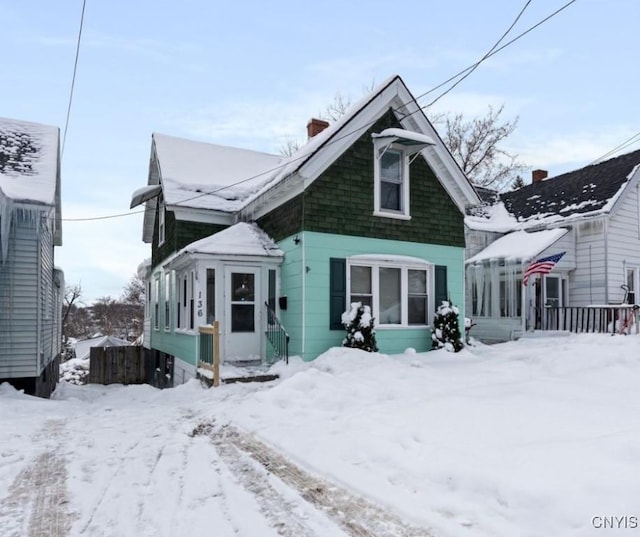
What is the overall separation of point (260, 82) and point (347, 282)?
7.73m

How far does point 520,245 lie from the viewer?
16.7 m

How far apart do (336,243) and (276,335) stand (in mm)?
2520

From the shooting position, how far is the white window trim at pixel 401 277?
450 inches

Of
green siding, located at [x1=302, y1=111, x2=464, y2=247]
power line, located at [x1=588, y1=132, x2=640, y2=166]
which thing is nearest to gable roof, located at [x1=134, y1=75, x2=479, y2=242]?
green siding, located at [x1=302, y1=111, x2=464, y2=247]

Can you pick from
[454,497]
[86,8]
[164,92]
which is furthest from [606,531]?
[164,92]

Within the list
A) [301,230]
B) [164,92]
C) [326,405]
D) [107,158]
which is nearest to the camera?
[326,405]

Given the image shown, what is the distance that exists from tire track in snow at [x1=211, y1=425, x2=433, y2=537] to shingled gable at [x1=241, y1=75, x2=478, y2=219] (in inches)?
256

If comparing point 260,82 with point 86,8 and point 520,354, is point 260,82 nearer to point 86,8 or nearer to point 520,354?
point 86,8

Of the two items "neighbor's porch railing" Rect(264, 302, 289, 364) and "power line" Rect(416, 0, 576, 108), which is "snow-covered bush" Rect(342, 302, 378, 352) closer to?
"neighbor's porch railing" Rect(264, 302, 289, 364)

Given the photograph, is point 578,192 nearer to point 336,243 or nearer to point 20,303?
point 336,243

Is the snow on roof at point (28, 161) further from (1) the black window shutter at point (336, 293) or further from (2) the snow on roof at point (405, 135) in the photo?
(2) the snow on roof at point (405, 135)

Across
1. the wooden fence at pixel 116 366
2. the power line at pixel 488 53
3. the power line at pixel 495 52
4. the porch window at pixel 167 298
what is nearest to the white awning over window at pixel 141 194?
the porch window at pixel 167 298

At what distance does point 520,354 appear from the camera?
37.1 feet

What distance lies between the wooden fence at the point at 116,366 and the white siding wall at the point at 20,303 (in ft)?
26.8
